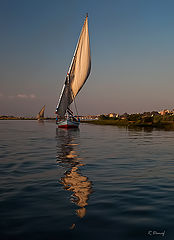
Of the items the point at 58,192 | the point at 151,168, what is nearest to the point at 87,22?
the point at 151,168

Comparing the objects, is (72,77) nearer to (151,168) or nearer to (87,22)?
(87,22)

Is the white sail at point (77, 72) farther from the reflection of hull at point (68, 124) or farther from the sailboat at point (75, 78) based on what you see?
the reflection of hull at point (68, 124)

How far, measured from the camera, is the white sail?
5412cm

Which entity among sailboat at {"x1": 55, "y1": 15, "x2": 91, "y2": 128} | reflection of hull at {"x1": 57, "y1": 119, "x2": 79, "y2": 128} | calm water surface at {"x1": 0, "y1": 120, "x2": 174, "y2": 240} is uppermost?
sailboat at {"x1": 55, "y1": 15, "x2": 91, "y2": 128}

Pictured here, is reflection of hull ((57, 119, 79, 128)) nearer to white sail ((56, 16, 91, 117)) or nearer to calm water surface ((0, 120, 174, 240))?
white sail ((56, 16, 91, 117))

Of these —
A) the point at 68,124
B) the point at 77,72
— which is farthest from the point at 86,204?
the point at 68,124

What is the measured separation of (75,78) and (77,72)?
6.53ft

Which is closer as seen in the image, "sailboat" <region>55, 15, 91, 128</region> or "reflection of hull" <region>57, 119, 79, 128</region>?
"sailboat" <region>55, 15, 91, 128</region>

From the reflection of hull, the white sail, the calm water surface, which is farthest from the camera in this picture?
the reflection of hull

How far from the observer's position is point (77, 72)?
5794 centimetres

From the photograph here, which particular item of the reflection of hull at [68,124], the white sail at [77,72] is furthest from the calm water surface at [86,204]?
the reflection of hull at [68,124]

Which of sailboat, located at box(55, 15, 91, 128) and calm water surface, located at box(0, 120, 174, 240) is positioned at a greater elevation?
sailboat, located at box(55, 15, 91, 128)

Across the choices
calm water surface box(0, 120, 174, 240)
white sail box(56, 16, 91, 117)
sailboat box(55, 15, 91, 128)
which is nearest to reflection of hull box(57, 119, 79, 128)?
sailboat box(55, 15, 91, 128)

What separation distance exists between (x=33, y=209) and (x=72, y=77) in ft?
186
